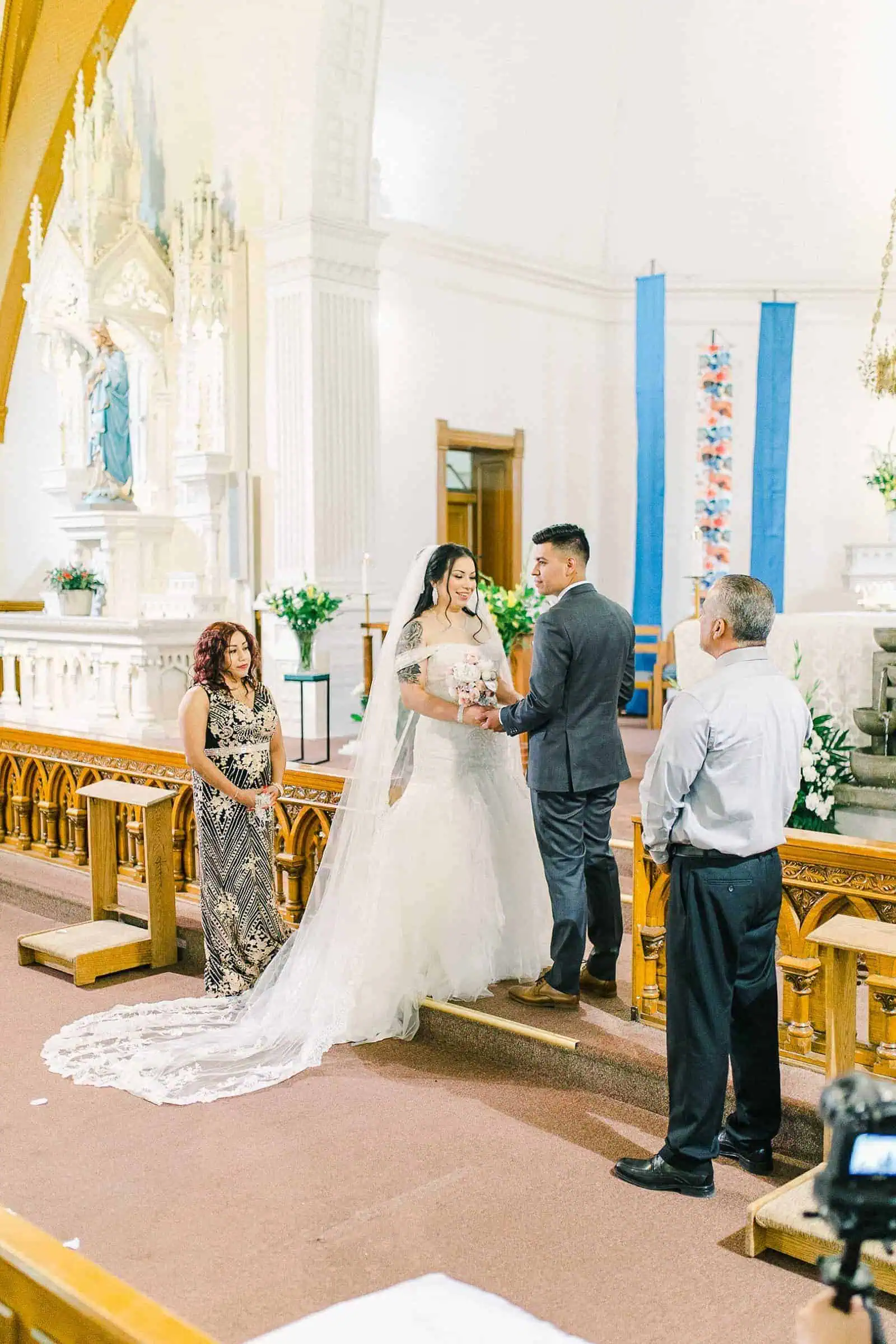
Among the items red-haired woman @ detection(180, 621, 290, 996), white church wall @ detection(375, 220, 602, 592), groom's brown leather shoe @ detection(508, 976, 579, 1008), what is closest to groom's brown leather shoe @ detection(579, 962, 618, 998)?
groom's brown leather shoe @ detection(508, 976, 579, 1008)

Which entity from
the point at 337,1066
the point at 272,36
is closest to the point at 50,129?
the point at 272,36

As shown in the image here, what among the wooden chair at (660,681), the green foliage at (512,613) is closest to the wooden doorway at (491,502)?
the wooden chair at (660,681)

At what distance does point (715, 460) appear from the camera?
40.8 feet

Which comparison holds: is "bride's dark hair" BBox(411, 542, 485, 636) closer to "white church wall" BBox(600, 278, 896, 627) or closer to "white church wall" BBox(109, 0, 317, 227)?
"white church wall" BBox(109, 0, 317, 227)

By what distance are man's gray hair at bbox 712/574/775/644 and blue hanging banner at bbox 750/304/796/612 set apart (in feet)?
30.2

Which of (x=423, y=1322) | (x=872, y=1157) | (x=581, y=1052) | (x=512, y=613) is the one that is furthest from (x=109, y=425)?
(x=872, y=1157)

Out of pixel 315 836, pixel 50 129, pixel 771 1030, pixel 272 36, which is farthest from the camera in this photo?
pixel 50 129

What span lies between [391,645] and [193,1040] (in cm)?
150

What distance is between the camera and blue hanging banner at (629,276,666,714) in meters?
12.0

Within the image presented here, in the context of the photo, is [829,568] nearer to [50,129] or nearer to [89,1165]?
[50,129]

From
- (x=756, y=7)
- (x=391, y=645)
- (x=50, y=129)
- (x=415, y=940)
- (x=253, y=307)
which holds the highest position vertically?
(x=756, y=7)

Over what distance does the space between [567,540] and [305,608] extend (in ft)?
16.7

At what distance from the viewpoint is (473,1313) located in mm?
2668

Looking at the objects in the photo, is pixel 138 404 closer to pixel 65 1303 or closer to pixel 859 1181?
pixel 65 1303
